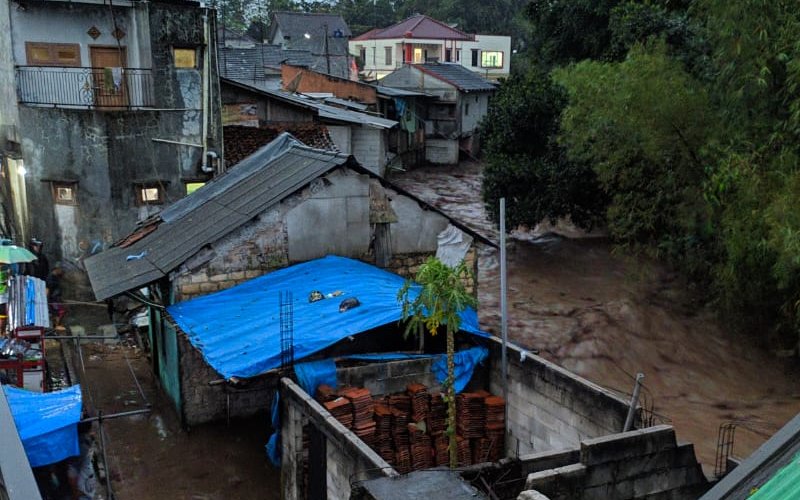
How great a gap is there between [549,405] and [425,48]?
50.9 metres

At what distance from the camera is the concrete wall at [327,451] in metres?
8.65

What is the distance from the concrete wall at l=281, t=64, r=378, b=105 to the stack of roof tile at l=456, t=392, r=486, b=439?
26924 mm

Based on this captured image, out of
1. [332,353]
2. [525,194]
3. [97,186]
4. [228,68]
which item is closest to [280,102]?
[97,186]

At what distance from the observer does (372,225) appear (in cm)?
1470

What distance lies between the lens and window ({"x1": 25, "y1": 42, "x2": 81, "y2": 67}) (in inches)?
819

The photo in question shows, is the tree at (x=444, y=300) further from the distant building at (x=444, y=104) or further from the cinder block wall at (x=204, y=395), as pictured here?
the distant building at (x=444, y=104)

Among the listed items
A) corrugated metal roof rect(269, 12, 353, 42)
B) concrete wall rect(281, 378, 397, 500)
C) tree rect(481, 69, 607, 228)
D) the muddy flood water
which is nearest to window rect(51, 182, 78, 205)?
the muddy flood water

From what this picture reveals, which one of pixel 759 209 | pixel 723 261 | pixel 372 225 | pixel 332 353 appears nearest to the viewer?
pixel 332 353

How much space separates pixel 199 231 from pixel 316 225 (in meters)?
2.24

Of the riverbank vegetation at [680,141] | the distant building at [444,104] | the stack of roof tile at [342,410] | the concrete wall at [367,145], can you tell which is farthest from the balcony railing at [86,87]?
the distant building at [444,104]

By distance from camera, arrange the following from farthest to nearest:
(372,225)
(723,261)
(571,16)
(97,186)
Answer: (571,16) < (97,186) < (723,261) < (372,225)

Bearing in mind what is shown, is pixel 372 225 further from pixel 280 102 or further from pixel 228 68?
Result: pixel 228 68

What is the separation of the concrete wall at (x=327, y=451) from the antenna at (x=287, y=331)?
1.30 feet

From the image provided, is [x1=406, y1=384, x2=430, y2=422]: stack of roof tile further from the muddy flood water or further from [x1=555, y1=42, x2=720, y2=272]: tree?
[x1=555, y1=42, x2=720, y2=272]: tree
